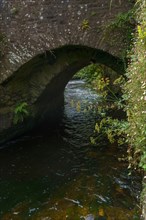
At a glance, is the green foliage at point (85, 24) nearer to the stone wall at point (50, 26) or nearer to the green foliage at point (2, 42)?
the stone wall at point (50, 26)

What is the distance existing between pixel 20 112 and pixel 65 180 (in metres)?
2.34

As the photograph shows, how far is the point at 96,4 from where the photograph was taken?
19.6 feet

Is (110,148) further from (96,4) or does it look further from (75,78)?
(75,78)

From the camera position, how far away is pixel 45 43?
21.1ft

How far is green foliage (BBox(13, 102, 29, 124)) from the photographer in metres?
7.07

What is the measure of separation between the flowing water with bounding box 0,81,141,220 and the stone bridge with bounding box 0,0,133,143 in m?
1.05

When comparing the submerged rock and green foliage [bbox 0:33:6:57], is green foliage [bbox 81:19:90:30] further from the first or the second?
the submerged rock

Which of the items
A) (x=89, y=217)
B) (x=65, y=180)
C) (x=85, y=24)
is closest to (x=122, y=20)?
(x=85, y=24)

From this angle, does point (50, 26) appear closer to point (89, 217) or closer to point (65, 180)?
point (65, 180)

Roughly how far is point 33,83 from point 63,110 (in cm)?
290

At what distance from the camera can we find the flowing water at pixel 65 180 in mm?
4594

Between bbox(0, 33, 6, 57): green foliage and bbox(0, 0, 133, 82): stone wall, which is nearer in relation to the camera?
bbox(0, 0, 133, 82): stone wall

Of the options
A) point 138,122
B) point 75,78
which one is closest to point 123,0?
point 138,122

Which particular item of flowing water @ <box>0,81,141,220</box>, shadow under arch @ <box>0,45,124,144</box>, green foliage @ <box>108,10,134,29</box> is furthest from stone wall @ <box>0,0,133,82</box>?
flowing water @ <box>0,81,141,220</box>
